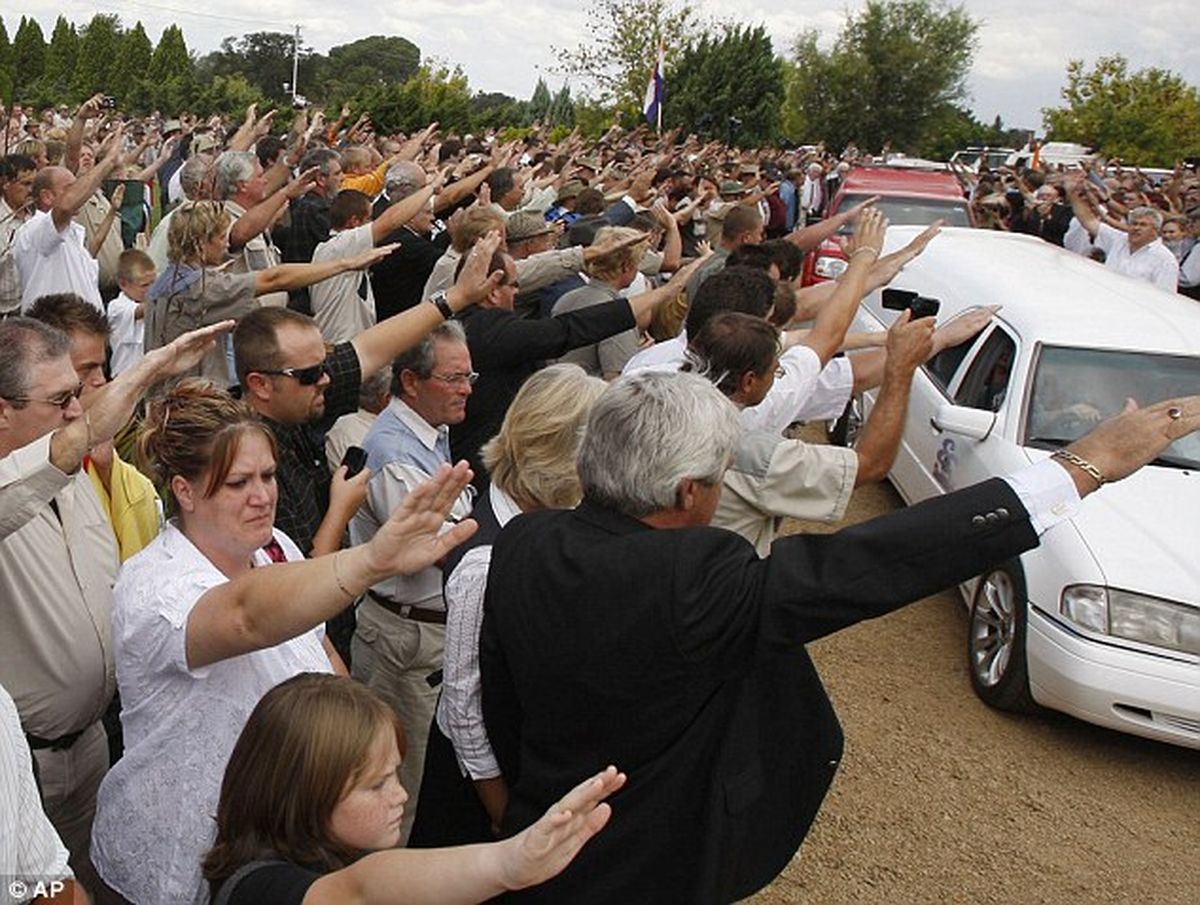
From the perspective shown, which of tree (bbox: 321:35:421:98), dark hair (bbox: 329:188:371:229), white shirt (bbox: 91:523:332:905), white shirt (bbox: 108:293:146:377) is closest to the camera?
white shirt (bbox: 91:523:332:905)

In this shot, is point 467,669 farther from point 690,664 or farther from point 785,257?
point 785,257

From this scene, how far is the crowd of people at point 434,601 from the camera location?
2.05 m

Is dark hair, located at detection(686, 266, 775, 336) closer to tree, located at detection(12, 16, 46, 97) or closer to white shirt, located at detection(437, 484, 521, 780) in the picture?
white shirt, located at detection(437, 484, 521, 780)

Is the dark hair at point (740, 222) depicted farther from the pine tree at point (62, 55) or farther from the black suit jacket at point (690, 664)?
the pine tree at point (62, 55)

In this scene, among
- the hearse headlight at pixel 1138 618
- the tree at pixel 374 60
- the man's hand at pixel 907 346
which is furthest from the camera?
the tree at pixel 374 60

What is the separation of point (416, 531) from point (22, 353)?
4.49ft

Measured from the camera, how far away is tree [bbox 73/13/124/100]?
47.3 metres

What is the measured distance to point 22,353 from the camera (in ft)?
9.52

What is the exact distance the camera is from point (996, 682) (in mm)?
5410

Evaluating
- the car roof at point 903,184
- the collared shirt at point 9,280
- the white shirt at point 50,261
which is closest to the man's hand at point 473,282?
the white shirt at point 50,261

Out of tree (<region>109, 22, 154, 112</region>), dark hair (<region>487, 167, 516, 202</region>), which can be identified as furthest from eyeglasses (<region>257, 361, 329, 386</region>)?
tree (<region>109, 22, 154, 112</region>)

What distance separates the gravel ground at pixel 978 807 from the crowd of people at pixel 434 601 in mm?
1618

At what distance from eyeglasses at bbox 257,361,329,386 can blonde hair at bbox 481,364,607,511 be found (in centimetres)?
75

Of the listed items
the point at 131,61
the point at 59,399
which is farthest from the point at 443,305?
the point at 131,61
